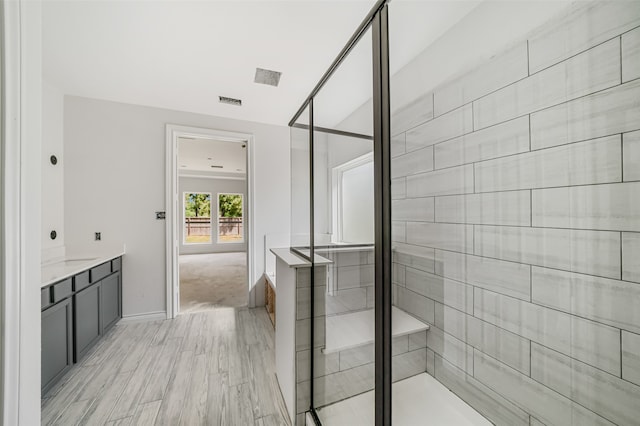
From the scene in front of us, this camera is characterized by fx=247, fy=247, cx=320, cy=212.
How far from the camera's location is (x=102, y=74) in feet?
7.50

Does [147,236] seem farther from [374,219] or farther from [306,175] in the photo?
[374,219]

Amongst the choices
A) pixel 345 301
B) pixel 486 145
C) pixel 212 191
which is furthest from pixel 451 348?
pixel 212 191

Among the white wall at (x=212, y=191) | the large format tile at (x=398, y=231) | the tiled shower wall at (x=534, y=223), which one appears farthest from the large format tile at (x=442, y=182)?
the white wall at (x=212, y=191)

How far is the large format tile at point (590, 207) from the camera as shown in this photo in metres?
0.49

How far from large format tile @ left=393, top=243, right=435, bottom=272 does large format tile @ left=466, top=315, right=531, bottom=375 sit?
189mm

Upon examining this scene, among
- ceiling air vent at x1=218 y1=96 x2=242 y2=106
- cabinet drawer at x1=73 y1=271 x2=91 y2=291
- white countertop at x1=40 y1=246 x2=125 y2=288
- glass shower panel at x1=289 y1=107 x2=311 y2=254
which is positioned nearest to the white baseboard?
white countertop at x1=40 y1=246 x2=125 y2=288

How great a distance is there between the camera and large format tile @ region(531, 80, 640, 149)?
1.60 ft

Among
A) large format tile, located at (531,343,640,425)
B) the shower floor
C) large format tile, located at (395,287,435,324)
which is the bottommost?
the shower floor

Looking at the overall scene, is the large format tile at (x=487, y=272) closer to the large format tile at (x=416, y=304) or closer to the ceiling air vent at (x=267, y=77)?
the large format tile at (x=416, y=304)

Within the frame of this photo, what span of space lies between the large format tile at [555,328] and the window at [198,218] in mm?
9186

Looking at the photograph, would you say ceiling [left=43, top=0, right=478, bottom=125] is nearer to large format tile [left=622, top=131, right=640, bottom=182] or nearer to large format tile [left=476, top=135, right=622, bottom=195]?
large format tile [left=476, top=135, right=622, bottom=195]

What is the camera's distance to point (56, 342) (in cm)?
177

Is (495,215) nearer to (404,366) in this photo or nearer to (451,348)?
(451,348)

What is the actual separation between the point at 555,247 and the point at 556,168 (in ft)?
0.61
